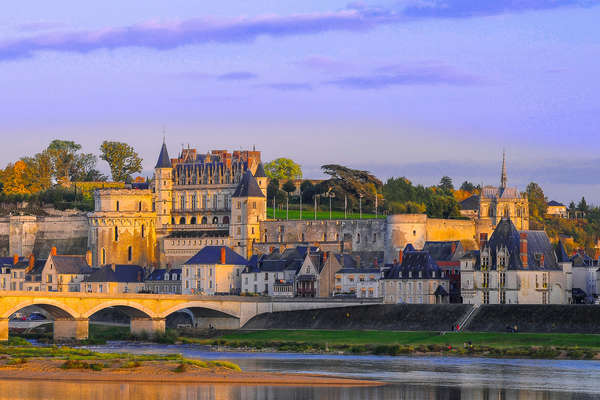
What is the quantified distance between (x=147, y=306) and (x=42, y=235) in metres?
41.0

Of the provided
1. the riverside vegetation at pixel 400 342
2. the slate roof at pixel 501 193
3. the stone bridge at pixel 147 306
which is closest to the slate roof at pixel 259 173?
the slate roof at pixel 501 193

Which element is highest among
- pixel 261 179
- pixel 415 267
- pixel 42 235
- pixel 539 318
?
pixel 261 179

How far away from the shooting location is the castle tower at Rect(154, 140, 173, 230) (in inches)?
5103

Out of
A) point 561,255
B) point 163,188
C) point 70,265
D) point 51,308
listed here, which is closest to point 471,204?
point 163,188

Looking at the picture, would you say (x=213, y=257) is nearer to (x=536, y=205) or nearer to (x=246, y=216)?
(x=246, y=216)

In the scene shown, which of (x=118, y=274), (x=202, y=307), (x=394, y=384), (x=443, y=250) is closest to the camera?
(x=394, y=384)

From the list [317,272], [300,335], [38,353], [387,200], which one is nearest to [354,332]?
[300,335]

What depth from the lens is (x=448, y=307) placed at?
9350cm

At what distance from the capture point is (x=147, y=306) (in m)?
96.6

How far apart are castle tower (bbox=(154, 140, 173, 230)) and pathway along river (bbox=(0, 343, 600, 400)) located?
49135 millimetres

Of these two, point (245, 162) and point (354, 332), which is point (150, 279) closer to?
point (245, 162)

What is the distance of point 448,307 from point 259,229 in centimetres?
3329

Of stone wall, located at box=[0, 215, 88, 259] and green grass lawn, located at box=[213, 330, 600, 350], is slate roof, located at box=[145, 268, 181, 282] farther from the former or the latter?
green grass lawn, located at box=[213, 330, 600, 350]

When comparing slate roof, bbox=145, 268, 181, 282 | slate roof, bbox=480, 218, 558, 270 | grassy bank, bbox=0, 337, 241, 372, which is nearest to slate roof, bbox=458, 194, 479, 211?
slate roof, bbox=145, 268, 181, 282
